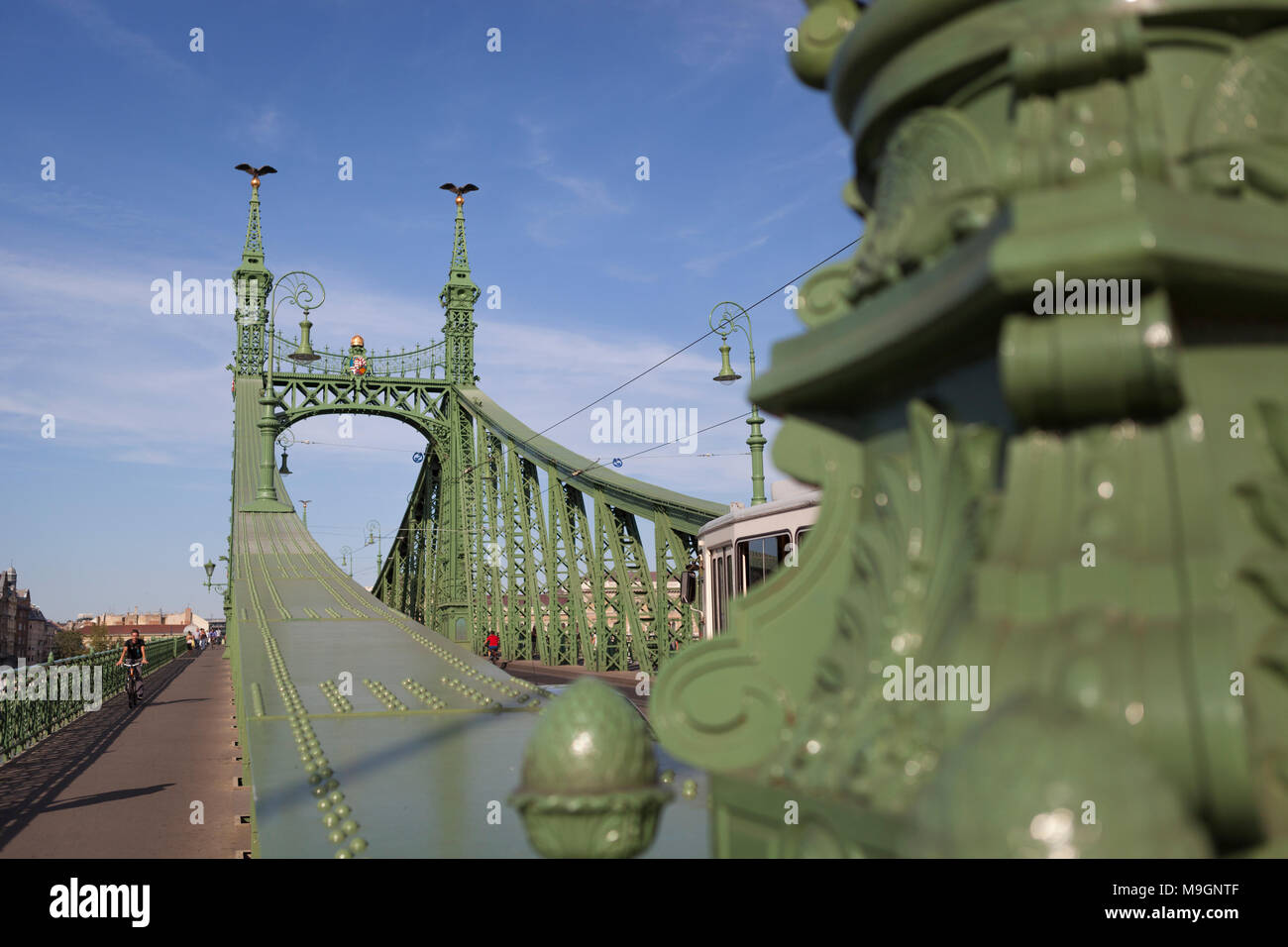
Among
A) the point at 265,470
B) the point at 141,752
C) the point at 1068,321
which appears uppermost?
the point at 265,470

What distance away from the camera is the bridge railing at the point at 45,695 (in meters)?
10.2

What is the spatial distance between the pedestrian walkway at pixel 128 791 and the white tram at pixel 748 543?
541cm

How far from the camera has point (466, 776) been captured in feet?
15.3

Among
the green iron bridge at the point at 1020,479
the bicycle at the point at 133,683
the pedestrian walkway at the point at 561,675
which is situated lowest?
the pedestrian walkway at the point at 561,675

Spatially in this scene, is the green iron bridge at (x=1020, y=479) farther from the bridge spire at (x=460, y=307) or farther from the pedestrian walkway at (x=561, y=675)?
the bridge spire at (x=460, y=307)

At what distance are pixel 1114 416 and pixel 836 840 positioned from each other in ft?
2.56

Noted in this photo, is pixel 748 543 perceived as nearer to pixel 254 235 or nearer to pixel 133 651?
pixel 133 651

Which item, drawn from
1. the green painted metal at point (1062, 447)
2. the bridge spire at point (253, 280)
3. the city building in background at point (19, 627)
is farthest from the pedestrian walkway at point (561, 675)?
the city building in background at point (19, 627)

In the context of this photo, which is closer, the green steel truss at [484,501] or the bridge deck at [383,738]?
the bridge deck at [383,738]

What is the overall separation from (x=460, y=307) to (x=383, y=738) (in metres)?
25.8

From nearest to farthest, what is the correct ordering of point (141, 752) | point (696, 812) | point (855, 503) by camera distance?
point (855, 503) < point (696, 812) < point (141, 752)

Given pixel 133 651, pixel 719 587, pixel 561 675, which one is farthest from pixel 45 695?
pixel 561 675

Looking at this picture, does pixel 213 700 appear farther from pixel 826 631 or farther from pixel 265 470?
pixel 826 631

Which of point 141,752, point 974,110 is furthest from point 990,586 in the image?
point 141,752
